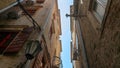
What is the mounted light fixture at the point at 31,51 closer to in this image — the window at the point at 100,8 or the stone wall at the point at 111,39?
the stone wall at the point at 111,39

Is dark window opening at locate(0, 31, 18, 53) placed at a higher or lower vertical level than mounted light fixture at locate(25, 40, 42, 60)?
lower

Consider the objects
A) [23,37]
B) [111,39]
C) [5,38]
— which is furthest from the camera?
[5,38]

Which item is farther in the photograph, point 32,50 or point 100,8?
point 100,8

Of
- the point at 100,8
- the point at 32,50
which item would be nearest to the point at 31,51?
the point at 32,50

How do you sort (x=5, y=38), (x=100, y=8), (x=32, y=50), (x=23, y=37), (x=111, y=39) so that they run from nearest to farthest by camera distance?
1. (x=111, y=39)
2. (x=32, y=50)
3. (x=100, y=8)
4. (x=23, y=37)
5. (x=5, y=38)

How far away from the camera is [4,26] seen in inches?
349

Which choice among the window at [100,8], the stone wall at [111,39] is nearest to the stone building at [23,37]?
the stone wall at [111,39]

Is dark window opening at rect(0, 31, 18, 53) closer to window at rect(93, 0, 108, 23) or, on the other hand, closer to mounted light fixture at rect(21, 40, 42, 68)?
mounted light fixture at rect(21, 40, 42, 68)

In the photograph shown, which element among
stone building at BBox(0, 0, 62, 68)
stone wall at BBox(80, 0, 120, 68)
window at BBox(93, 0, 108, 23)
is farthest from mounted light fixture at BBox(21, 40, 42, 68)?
window at BBox(93, 0, 108, 23)

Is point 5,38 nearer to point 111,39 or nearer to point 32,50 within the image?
point 32,50

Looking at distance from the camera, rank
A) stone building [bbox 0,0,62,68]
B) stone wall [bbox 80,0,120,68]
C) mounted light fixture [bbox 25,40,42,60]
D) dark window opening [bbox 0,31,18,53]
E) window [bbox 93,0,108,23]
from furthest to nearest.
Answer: dark window opening [bbox 0,31,18,53] → window [bbox 93,0,108,23] → stone building [bbox 0,0,62,68] → mounted light fixture [bbox 25,40,42,60] → stone wall [bbox 80,0,120,68]

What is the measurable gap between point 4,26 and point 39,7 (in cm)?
423

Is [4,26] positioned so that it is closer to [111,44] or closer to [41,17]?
[41,17]

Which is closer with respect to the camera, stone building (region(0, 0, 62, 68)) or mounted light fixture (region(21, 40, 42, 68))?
mounted light fixture (region(21, 40, 42, 68))
